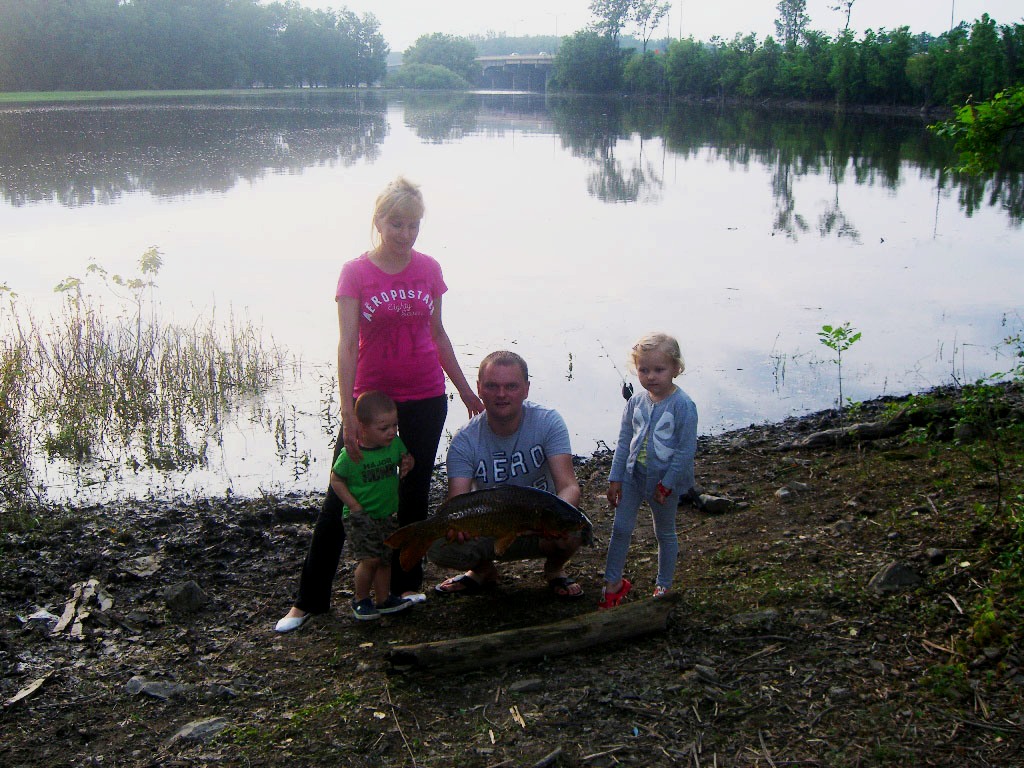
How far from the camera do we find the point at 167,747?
12.0 feet

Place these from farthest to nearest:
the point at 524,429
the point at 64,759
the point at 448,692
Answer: the point at 524,429 < the point at 448,692 < the point at 64,759

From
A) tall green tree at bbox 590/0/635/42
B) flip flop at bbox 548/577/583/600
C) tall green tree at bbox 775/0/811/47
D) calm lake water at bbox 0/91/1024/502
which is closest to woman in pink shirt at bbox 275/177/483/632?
flip flop at bbox 548/577/583/600

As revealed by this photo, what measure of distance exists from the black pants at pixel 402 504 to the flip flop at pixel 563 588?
2.40 feet

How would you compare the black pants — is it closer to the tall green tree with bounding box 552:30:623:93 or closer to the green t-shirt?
the green t-shirt

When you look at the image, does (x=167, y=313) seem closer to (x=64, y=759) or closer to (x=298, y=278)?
(x=298, y=278)

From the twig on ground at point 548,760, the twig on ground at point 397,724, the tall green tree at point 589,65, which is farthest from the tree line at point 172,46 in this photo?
the twig on ground at point 548,760

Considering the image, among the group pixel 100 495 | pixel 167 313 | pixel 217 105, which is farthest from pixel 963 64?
pixel 100 495

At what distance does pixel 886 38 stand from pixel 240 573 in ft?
210

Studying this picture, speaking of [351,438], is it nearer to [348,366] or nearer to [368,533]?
[348,366]

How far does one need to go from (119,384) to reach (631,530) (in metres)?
6.96

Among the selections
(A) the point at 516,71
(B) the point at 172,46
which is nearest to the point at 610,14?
(A) the point at 516,71

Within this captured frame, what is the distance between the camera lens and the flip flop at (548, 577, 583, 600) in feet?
16.0

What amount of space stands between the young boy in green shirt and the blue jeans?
1097 mm

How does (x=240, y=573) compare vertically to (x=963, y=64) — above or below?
below
